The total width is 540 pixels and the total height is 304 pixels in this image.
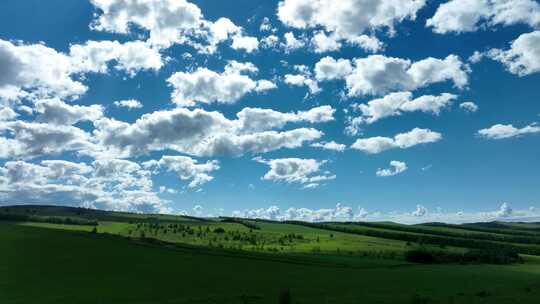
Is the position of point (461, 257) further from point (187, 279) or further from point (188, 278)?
point (187, 279)

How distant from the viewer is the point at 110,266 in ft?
269

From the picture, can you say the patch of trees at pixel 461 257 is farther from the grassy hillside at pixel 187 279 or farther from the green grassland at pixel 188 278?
the green grassland at pixel 188 278

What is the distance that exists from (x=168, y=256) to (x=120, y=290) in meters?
36.5

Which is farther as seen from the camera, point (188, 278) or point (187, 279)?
point (188, 278)

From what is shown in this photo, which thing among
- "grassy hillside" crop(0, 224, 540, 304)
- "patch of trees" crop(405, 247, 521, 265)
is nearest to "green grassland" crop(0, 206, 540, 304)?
"grassy hillside" crop(0, 224, 540, 304)

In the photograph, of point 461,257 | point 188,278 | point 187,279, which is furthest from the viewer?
point 461,257

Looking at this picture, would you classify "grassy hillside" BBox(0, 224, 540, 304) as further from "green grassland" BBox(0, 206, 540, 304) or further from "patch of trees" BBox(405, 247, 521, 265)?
"patch of trees" BBox(405, 247, 521, 265)

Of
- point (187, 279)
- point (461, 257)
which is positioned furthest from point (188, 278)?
point (461, 257)

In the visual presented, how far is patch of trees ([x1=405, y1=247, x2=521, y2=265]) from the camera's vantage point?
138m

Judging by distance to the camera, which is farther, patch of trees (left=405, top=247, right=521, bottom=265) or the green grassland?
patch of trees (left=405, top=247, right=521, bottom=265)

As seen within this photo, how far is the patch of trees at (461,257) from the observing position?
138 metres

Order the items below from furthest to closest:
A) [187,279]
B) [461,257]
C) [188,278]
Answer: [461,257] → [188,278] → [187,279]

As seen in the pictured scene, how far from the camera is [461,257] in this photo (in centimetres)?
14600

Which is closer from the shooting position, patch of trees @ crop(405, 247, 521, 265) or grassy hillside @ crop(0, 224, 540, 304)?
grassy hillside @ crop(0, 224, 540, 304)
